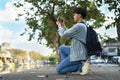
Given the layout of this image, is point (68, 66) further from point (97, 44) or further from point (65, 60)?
point (97, 44)

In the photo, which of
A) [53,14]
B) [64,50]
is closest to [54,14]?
[53,14]

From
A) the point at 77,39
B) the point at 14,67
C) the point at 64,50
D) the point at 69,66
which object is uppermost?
the point at 14,67

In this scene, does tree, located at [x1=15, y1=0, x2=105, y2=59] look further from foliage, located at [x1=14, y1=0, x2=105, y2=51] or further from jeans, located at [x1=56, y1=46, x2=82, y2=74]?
jeans, located at [x1=56, y1=46, x2=82, y2=74]

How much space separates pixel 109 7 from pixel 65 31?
2204 millimetres

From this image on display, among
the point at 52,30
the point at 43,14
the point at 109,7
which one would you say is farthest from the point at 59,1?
the point at 109,7

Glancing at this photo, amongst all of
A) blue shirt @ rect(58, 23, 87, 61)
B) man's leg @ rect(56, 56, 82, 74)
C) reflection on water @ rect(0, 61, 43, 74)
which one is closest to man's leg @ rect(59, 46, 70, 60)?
man's leg @ rect(56, 56, 82, 74)

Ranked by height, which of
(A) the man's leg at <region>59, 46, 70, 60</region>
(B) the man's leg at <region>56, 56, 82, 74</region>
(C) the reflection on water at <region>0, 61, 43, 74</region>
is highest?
(C) the reflection on water at <region>0, 61, 43, 74</region>

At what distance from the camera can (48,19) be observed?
47938mm

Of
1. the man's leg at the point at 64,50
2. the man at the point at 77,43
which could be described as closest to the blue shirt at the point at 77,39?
the man at the point at 77,43

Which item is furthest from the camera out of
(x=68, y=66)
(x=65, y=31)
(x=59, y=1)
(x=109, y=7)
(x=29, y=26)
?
(x=29, y=26)

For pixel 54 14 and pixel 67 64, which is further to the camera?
pixel 54 14

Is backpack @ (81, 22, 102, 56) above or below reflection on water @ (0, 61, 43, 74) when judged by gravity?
below

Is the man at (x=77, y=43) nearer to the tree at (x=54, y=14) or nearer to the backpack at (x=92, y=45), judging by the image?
the backpack at (x=92, y=45)

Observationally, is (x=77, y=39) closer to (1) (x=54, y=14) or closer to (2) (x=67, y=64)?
(2) (x=67, y=64)
